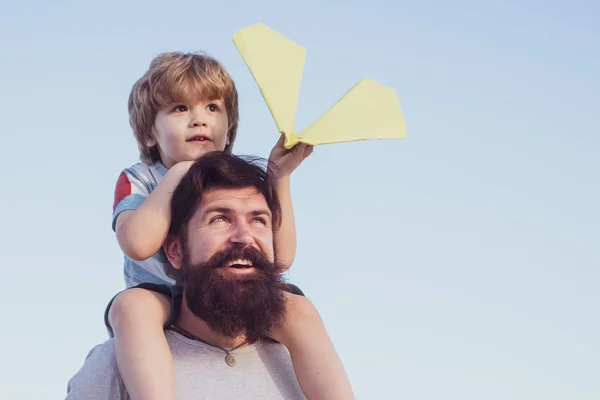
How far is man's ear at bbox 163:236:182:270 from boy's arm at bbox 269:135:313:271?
551mm

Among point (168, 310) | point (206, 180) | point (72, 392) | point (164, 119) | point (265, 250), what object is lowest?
point (72, 392)

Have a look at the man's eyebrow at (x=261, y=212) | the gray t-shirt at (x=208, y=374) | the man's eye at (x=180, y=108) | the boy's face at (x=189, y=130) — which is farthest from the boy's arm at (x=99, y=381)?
the man's eye at (x=180, y=108)

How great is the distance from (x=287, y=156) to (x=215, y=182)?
1.38 ft

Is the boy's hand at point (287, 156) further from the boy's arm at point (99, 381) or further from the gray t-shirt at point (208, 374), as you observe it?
the boy's arm at point (99, 381)

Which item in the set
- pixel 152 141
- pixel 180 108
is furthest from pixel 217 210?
pixel 152 141

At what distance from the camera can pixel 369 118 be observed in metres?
4.78

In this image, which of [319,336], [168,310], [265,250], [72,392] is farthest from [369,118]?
[72,392]

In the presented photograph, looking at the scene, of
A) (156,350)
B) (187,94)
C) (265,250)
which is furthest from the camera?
(187,94)

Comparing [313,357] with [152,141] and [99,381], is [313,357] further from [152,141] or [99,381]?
[152,141]

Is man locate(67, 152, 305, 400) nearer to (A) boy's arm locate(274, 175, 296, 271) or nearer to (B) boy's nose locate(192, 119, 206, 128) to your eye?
(A) boy's arm locate(274, 175, 296, 271)

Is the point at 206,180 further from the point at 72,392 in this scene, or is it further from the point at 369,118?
the point at 72,392

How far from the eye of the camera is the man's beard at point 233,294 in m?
4.61

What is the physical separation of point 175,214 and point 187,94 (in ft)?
3.11

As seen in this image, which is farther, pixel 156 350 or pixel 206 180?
pixel 206 180
